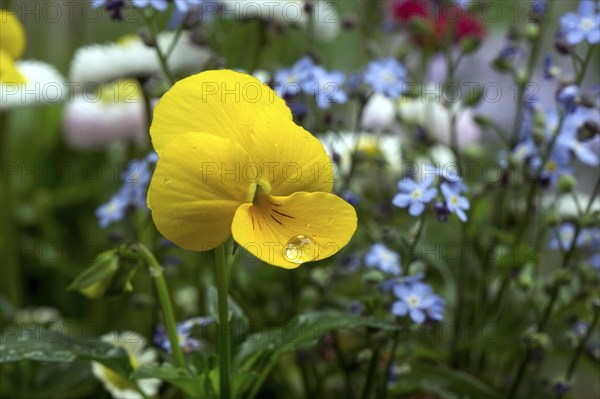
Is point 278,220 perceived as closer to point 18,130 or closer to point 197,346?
point 197,346

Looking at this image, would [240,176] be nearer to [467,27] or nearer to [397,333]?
[397,333]

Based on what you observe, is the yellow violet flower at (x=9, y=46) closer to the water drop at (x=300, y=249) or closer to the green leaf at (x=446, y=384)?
the water drop at (x=300, y=249)

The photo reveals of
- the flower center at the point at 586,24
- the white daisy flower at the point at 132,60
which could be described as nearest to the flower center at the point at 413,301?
the flower center at the point at 586,24

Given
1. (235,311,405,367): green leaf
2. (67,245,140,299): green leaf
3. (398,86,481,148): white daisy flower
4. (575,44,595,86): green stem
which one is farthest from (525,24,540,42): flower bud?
(67,245,140,299): green leaf

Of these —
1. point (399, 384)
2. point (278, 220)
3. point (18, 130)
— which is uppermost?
point (278, 220)

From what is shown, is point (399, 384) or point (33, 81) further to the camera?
point (33, 81)

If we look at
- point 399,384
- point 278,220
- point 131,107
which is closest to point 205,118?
point 278,220
